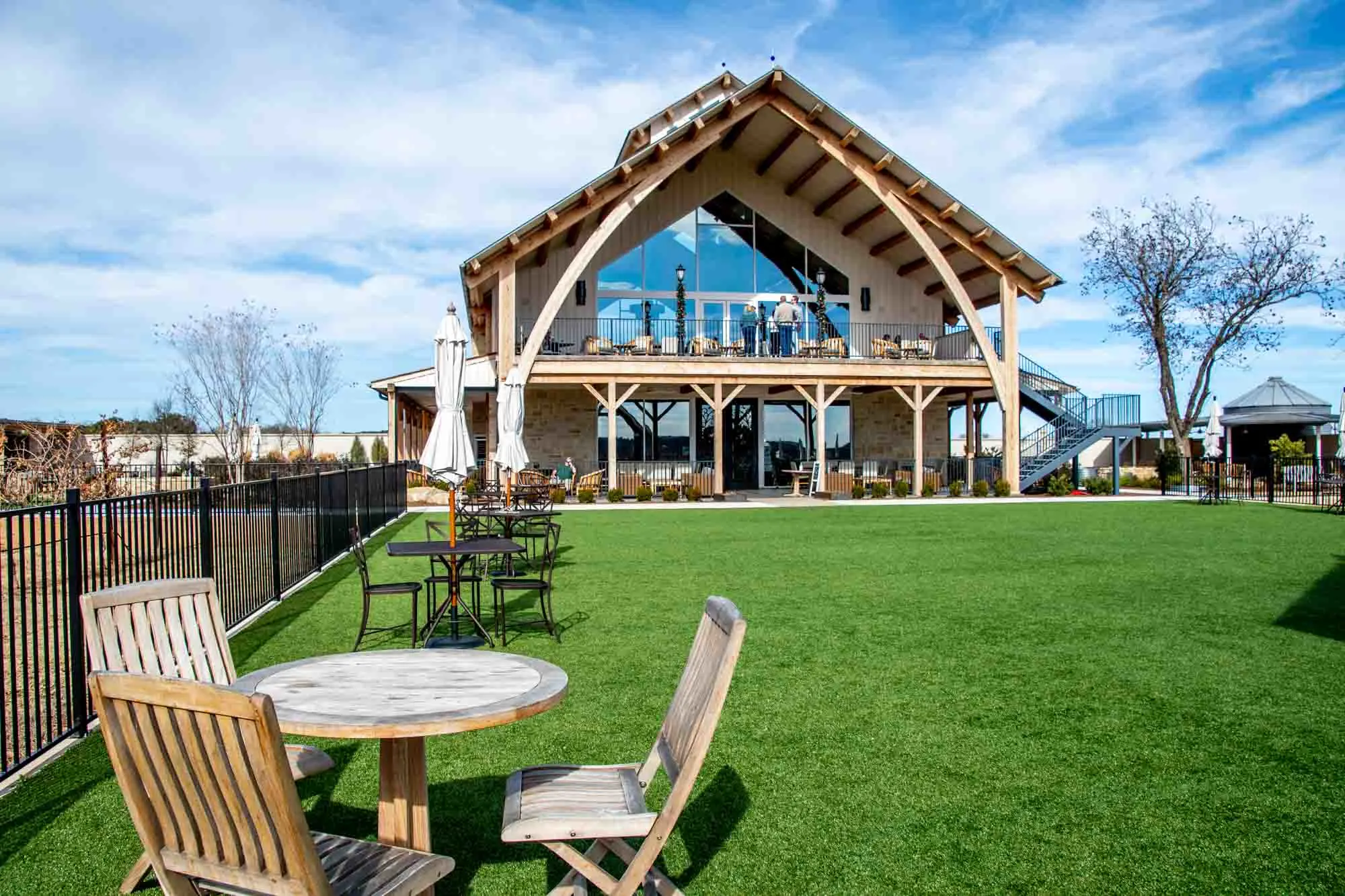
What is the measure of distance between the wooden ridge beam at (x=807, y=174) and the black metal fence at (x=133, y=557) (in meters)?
14.7

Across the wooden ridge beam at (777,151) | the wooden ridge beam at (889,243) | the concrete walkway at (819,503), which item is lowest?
the concrete walkway at (819,503)

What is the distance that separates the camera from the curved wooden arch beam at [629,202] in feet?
67.2

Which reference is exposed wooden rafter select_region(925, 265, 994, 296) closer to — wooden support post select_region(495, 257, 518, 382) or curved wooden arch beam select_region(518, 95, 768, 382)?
curved wooden arch beam select_region(518, 95, 768, 382)

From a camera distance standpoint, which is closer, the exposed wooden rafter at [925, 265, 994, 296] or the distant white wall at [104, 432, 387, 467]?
the exposed wooden rafter at [925, 265, 994, 296]

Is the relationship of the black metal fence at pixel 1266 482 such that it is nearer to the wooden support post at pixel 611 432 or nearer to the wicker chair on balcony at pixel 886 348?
the wicker chair on balcony at pixel 886 348

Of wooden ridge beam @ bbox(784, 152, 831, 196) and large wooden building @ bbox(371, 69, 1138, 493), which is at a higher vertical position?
wooden ridge beam @ bbox(784, 152, 831, 196)

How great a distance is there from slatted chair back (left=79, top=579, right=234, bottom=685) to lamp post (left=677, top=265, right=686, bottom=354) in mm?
19253

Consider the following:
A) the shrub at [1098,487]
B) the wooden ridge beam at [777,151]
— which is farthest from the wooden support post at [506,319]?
the shrub at [1098,487]

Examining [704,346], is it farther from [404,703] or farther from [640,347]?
[404,703]

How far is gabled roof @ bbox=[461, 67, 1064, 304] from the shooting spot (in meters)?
20.5

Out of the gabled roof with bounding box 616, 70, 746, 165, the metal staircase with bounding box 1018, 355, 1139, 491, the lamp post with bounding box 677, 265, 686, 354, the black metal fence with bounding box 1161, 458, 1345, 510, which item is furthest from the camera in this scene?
the gabled roof with bounding box 616, 70, 746, 165

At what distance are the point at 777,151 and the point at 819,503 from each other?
9437 millimetres

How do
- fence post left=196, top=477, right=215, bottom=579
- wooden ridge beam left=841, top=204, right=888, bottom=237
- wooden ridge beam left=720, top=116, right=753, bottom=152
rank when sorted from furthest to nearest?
wooden ridge beam left=841, top=204, right=888, bottom=237 → wooden ridge beam left=720, top=116, right=753, bottom=152 → fence post left=196, top=477, right=215, bottom=579

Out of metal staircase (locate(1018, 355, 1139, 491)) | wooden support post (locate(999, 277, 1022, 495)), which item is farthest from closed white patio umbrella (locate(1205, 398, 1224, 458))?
wooden support post (locate(999, 277, 1022, 495))
